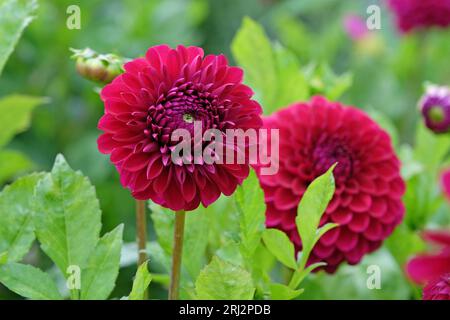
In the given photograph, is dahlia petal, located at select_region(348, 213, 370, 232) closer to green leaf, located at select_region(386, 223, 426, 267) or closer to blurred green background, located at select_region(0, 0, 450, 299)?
green leaf, located at select_region(386, 223, 426, 267)

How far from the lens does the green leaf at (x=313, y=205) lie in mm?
540

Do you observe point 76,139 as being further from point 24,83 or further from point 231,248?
point 231,248

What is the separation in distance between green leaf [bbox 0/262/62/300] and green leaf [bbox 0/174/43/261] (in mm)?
33

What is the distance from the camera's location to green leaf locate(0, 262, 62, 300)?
0.54 metres

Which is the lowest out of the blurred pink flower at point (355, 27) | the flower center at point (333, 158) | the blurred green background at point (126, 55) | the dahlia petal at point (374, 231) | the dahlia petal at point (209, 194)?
the dahlia petal at point (209, 194)

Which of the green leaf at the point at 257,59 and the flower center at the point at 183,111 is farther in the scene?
the green leaf at the point at 257,59

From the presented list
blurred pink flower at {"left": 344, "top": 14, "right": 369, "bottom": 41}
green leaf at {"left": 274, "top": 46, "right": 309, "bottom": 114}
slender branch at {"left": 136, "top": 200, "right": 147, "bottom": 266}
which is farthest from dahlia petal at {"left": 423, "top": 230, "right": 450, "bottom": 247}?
blurred pink flower at {"left": 344, "top": 14, "right": 369, "bottom": 41}

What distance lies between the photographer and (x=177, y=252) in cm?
54

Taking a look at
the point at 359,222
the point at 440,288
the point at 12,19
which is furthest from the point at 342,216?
the point at 12,19

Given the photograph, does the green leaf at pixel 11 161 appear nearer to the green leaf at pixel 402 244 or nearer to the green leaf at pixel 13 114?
the green leaf at pixel 13 114

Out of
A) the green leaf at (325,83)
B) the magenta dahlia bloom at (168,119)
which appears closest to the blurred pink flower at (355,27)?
the green leaf at (325,83)

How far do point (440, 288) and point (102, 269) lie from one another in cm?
22

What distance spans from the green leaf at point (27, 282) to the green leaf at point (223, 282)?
0.35 ft
